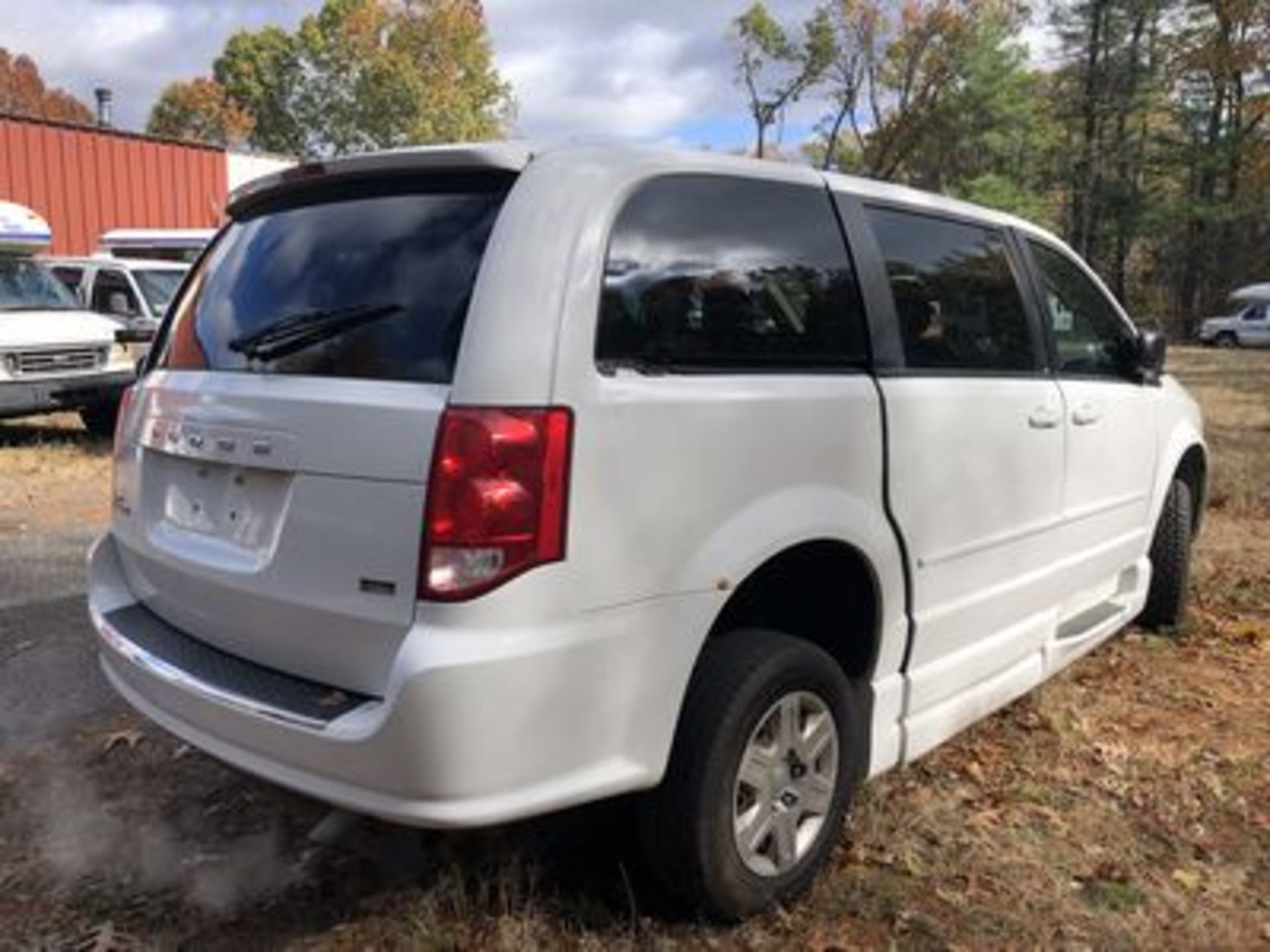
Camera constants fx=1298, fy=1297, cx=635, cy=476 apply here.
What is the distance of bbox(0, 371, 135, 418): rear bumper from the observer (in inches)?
449

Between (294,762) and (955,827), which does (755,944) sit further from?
(294,762)

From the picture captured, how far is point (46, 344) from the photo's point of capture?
11.6 metres

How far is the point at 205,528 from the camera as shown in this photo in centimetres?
318

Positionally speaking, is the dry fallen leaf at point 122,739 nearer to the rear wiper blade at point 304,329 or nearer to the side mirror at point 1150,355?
the rear wiper blade at point 304,329

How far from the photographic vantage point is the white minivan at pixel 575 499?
2.64 metres

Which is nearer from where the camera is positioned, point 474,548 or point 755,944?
point 474,548

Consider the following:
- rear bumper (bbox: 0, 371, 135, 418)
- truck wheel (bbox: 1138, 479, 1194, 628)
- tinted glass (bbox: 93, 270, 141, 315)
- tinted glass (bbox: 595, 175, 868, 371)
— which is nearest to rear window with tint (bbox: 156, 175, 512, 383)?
tinted glass (bbox: 595, 175, 868, 371)

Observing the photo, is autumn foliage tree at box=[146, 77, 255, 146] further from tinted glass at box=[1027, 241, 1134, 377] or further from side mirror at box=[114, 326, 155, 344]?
tinted glass at box=[1027, 241, 1134, 377]

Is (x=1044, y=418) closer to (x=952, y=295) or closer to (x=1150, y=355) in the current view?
(x=952, y=295)

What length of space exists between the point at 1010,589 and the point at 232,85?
66070mm

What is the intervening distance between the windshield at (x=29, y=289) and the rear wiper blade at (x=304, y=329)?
1007 centimetres

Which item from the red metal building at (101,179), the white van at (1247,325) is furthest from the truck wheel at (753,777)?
the white van at (1247,325)

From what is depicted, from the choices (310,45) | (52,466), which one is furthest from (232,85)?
(52,466)

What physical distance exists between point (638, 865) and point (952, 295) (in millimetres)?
1968
